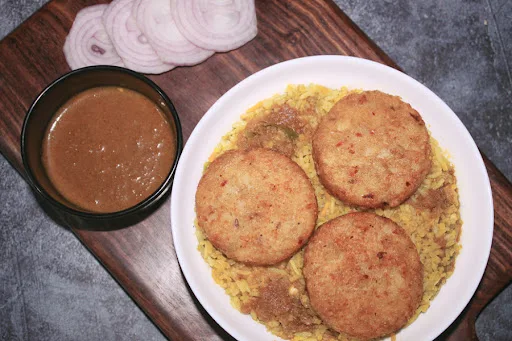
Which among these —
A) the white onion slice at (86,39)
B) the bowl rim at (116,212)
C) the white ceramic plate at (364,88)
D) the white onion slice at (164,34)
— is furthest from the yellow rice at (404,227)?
the white onion slice at (86,39)

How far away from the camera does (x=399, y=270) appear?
9.19ft

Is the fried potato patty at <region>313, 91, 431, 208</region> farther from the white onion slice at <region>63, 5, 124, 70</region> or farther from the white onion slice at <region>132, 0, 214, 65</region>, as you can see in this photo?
the white onion slice at <region>63, 5, 124, 70</region>

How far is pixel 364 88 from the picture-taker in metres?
3.19

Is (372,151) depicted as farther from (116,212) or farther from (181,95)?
(116,212)

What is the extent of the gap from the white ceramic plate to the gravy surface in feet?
0.79

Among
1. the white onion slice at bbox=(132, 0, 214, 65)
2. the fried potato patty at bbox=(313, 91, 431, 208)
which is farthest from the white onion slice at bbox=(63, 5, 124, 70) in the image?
the fried potato patty at bbox=(313, 91, 431, 208)

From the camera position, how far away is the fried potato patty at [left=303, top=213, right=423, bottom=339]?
2779mm

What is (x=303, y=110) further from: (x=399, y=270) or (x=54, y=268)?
(x=54, y=268)

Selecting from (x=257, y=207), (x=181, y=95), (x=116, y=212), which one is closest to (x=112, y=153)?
(x=116, y=212)

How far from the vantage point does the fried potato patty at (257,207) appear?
2.84 m

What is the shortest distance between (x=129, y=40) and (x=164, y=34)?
256 mm

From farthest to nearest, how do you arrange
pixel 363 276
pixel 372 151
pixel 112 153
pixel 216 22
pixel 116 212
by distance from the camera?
1. pixel 216 22
2. pixel 112 153
3. pixel 116 212
4. pixel 372 151
5. pixel 363 276

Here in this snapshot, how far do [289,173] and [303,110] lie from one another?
46 cm

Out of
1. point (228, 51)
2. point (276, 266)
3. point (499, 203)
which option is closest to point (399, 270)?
point (276, 266)
